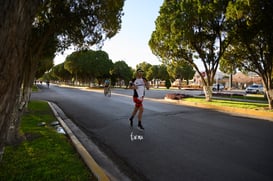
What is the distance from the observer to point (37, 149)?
18.7ft

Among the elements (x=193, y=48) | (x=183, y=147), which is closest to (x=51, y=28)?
(x=183, y=147)

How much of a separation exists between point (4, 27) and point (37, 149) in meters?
3.90

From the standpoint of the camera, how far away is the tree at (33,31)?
97.3 inches

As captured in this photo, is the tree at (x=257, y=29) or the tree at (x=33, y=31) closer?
the tree at (x=33, y=31)

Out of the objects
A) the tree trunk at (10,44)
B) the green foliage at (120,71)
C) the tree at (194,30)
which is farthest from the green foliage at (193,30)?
the green foliage at (120,71)

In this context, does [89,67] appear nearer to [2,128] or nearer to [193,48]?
[193,48]

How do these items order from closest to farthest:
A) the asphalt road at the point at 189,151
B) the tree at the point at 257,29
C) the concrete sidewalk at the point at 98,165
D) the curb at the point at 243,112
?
the concrete sidewalk at the point at 98,165 → the asphalt road at the point at 189,151 → the curb at the point at 243,112 → the tree at the point at 257,29

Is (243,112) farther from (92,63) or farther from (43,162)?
(92,63)

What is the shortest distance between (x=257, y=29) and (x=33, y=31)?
12098mm

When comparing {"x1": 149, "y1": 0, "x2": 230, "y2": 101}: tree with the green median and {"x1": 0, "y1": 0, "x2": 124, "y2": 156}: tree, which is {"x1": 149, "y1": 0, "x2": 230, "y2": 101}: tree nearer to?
{"x1": 0, "y1": 0, "x2": 124, "y2": 156}: tree

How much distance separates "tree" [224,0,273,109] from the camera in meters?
14.1

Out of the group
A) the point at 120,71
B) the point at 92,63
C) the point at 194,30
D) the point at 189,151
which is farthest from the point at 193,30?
the point at 120,71

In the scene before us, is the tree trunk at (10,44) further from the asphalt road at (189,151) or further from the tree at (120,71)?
the tree at (120,71)

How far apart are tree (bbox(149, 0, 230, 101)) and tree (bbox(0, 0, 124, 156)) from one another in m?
8.15
